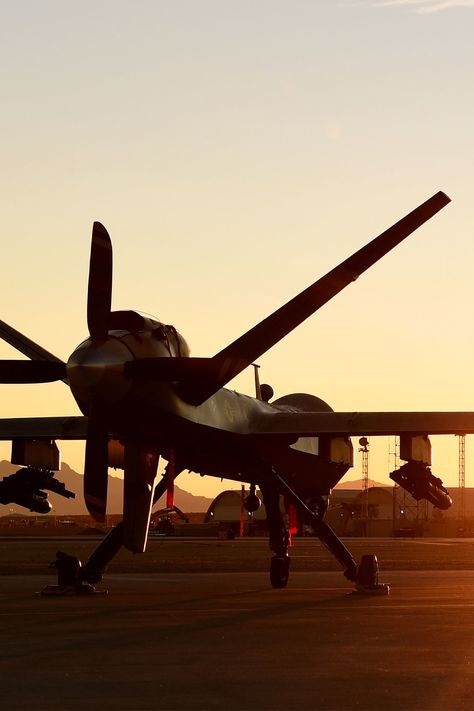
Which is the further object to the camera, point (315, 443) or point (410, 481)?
point (315, 443)

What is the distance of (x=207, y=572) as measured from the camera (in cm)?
4162

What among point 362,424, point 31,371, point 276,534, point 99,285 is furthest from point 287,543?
point 99,285

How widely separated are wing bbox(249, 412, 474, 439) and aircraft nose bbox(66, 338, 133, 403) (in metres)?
6.92

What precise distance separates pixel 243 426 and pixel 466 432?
528 cm

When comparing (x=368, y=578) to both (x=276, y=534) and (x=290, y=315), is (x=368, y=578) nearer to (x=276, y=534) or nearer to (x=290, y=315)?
(x=276, y=534)

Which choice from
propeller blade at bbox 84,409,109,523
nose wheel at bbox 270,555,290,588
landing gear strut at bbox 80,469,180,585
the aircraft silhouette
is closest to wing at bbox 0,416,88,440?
the aircraft silhouette

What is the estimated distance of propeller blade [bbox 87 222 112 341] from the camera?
2197 centimetres

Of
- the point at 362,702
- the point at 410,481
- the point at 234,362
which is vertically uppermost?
the point at 234,362

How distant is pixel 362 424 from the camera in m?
28.1

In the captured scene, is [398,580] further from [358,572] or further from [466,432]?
[466,432]

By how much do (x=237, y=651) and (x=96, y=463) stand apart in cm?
752

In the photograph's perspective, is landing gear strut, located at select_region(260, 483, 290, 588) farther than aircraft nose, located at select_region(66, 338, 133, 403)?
Yes

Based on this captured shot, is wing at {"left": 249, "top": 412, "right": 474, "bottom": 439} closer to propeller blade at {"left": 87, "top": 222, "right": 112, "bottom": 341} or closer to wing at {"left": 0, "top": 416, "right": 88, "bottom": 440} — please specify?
wing at {"left": 0, "top": 416, "right": 88, "bottom": 440}

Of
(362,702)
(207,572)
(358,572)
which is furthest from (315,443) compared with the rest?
(362,702)
